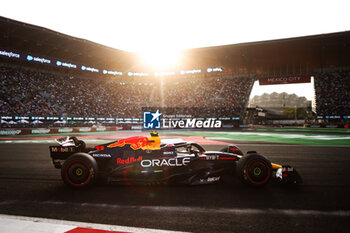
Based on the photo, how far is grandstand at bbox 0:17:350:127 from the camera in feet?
112

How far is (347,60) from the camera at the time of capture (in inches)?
1673

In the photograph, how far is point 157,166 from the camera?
4648mm

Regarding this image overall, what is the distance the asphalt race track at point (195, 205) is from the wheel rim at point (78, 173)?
19 centimetres

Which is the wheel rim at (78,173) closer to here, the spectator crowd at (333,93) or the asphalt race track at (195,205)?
the asphalt race track at (195,205)

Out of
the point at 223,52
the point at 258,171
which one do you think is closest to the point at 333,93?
the point at 223,52

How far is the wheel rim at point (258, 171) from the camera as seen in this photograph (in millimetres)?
4586

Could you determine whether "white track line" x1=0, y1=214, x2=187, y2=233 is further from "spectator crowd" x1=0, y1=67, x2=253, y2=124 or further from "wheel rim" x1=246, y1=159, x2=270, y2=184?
"spectator crowd" x1=0, y1=67, x2=253, y2=124

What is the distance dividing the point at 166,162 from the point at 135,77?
5207 cm

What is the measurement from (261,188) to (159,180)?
2.00m

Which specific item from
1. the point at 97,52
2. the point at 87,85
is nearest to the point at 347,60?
the point at 97,52

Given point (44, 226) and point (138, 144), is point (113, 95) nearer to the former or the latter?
point (138, 144)

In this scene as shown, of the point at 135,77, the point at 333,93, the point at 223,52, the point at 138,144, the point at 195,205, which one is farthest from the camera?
the point at 135,77

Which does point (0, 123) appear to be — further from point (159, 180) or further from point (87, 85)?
point (159, 180)

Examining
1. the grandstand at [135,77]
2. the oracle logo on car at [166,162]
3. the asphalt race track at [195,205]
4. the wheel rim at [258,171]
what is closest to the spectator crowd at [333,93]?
the grandstand at [135,77]
